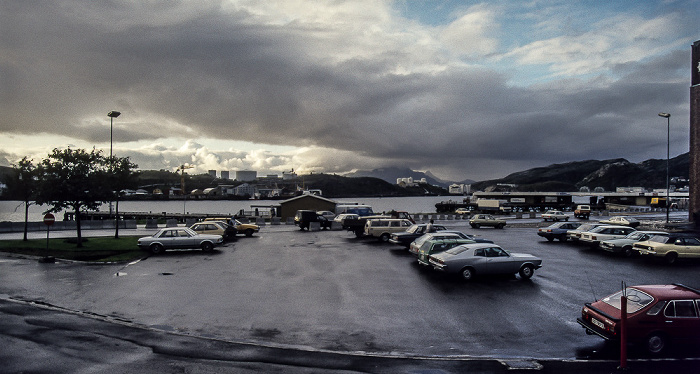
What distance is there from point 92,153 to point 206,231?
948cm

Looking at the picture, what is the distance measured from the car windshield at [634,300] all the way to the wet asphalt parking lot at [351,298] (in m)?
1.06

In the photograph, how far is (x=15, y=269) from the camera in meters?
19.6

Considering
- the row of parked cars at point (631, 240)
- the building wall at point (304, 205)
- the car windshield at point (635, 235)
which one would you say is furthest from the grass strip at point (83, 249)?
the building wall at point (304, 205)

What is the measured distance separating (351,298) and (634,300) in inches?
322

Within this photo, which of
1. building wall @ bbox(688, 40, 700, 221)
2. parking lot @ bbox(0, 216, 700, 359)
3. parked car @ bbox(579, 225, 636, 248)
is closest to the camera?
parking lot @ bbox(0, 216, 700, 359)

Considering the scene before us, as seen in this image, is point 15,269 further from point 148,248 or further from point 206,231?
point 206,231

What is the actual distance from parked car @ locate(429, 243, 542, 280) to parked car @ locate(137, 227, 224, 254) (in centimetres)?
1491

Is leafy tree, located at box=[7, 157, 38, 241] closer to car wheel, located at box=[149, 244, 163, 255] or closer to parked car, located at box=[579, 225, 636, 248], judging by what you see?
car wheel, located at box=[149, 244, 163, 255]

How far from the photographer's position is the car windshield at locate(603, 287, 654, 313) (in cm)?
975

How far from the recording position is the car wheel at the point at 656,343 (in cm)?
956

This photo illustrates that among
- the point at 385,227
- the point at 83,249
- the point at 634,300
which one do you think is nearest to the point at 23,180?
the point at 83,249

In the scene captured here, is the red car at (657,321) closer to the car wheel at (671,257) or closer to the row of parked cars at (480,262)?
the row of parked cars at (480,262)

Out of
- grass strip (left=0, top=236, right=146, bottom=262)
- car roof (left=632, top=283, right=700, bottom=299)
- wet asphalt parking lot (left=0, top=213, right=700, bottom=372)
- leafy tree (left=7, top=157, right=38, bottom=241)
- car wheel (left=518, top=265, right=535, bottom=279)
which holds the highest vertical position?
leafy tree (left=7, top=157, right=38, bottom=241)

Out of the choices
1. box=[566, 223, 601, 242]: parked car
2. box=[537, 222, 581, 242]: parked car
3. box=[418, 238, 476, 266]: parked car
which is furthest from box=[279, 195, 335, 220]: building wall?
box=[418, 238, 476, 266]: parked car
